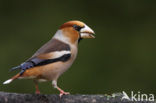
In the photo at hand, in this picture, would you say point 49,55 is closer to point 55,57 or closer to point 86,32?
point 55,57

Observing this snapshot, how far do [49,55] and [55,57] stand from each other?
0.24ft

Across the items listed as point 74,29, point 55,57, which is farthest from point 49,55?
point 74,29

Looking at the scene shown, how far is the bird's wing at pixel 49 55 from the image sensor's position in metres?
3.59

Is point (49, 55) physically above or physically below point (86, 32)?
below

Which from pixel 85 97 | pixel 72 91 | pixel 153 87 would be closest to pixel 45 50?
pixel 85 97

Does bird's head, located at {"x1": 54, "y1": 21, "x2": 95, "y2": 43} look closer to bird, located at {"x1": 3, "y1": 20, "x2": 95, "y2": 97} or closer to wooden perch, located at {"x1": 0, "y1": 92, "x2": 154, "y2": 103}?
bird, located at {"x1": 3, "y1": 20, "x2": 95, "y2": 97}

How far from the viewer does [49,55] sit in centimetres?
363

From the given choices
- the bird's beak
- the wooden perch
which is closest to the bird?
the bird's beak

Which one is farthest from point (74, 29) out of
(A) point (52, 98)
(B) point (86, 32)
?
(A) point (52, 98)

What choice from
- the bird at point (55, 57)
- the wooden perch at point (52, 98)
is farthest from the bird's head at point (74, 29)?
the wooden perch at point (52, 98)

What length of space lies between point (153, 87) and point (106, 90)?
0.69 metres

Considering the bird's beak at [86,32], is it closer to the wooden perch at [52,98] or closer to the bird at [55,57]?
the bird at [55,57]

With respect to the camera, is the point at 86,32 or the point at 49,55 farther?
the point at 86,32

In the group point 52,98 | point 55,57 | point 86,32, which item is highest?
point 86,32
